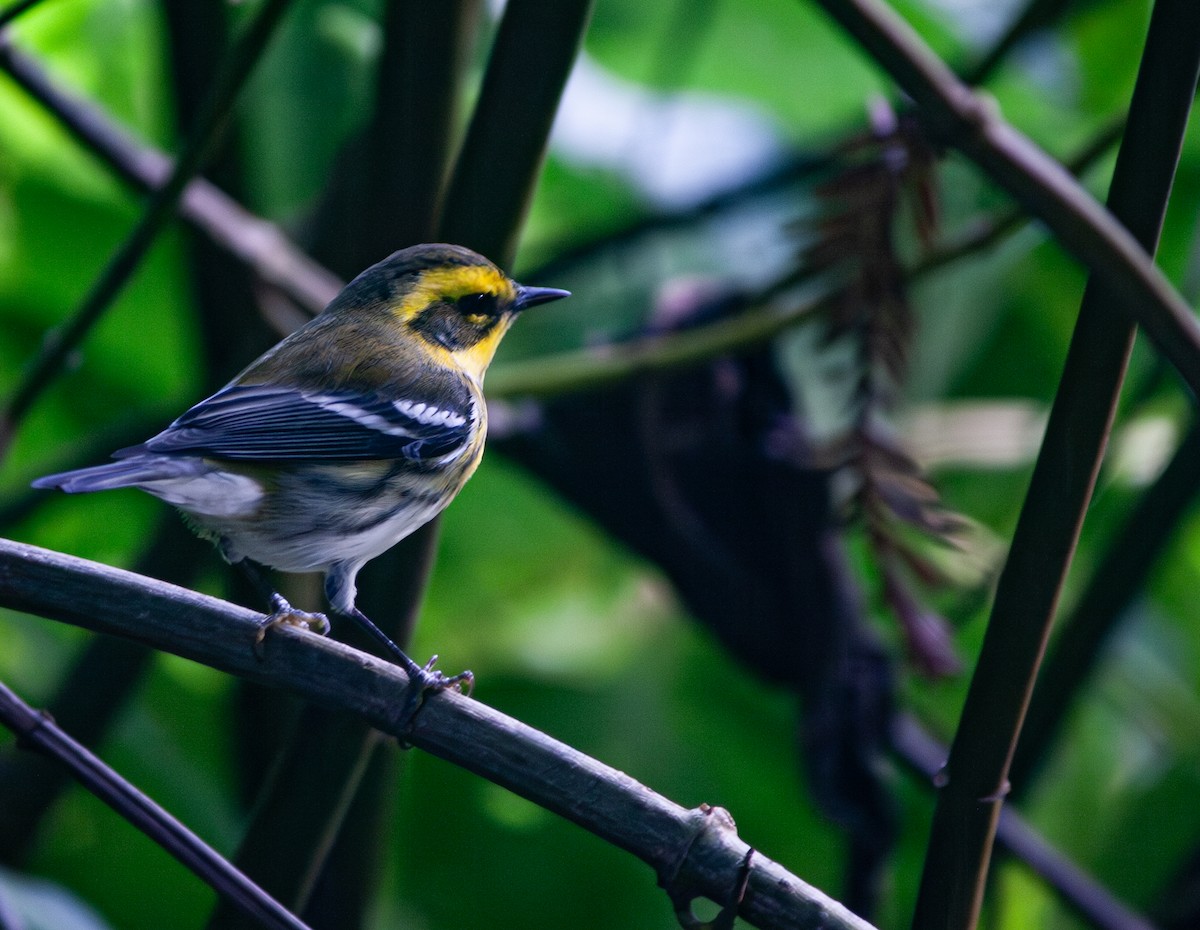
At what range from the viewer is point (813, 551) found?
6.07ft

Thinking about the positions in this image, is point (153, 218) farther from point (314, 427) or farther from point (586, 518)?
point (586, 518)

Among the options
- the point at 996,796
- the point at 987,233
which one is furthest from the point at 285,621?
the point at 987,233

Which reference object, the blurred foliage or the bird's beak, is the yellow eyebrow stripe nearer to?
the bird's beak

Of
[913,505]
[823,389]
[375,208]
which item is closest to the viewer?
[913,505]

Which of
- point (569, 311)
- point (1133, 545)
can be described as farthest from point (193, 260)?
point (1133, 545)

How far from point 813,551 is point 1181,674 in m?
0.95

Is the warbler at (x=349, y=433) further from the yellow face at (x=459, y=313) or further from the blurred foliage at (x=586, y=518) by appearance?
the blurred foliage at (x=586, y=518)

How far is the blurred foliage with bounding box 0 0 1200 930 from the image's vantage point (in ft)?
6.82

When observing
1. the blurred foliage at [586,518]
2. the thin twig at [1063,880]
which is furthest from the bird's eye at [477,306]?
the thin twig at [1063,880]

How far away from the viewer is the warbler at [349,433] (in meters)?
1.22

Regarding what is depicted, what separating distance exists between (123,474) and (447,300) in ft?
1.64

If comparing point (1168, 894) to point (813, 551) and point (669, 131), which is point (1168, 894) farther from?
point (669, 131)

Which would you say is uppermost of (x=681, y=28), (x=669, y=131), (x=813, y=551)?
(x=681, y=28)

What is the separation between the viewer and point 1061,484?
94 cm
